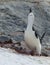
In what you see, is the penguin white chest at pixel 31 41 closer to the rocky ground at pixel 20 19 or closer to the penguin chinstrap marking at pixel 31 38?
the penguin chinstrap marking at pixel 31 38

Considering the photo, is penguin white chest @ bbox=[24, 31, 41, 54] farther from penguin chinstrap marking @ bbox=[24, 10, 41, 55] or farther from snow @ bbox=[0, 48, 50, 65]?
snow @ bbox=[0, 48, 50, 65]

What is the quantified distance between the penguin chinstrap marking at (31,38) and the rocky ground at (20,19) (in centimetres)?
114

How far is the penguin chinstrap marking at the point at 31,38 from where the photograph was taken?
32.7ft

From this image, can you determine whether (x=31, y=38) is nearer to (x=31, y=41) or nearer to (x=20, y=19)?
(x=31, y=41)

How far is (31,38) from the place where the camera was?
10.0 meters

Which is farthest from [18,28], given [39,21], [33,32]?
[33,32]

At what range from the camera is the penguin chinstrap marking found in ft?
32.7

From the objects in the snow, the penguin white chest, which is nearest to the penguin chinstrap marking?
the penguin white chest

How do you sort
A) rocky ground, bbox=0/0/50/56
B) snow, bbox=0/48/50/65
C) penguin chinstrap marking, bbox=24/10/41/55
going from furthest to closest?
1. rocky ground, bbox=0/0/50/56
2. penguin chinstrap marking, bbox=24/10/41/55
3. snow, bbox=0/48/50/65

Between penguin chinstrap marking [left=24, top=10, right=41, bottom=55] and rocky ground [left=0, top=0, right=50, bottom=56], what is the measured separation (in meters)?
1.14

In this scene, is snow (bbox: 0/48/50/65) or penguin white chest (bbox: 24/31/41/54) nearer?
snow (bbox: 0/48/50/65)

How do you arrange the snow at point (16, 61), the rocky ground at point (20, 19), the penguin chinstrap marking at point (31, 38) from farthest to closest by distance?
the rocky ground at point (20, 19)
the penguin chinstrap marking at point (31, 38)
the snow at point (16, 61)

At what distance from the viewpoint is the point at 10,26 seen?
14500 mm

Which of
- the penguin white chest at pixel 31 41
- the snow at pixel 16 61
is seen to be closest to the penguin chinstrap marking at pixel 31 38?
the penguin white chest at pixel 31 41
